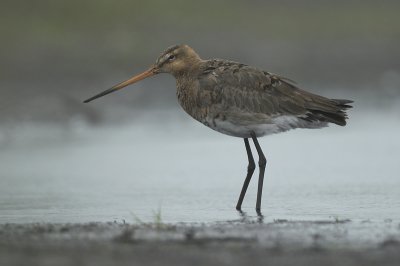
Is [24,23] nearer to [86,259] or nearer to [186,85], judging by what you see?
[186,85]

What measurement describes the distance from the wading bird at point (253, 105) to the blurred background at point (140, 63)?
1.92 metres

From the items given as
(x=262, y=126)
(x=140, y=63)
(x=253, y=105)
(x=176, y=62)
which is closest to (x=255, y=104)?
(x=253, y=105)

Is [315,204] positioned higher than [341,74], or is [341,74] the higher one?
[341,74]

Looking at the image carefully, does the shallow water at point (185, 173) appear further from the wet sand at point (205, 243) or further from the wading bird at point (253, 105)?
the wet sand at point (205, 243)

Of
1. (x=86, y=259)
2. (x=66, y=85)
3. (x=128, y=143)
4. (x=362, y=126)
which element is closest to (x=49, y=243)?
(x=86, y=259)

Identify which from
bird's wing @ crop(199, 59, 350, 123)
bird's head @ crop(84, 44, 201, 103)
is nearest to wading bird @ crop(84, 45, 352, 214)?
Result: bird's wing @ crop(199, 59, 350, 123)

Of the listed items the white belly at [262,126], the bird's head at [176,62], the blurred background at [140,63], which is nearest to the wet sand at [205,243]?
the white belly at [262,126]

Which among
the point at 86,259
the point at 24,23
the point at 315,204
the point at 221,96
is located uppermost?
the point at 24,23

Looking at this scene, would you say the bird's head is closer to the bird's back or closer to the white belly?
the bird's back

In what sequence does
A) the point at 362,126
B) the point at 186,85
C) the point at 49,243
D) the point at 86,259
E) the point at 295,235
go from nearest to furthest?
the point at 86,259
the point at 49,243
the point at 295,235
the point at 186,85
the point at 362,126

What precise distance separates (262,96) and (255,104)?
116mm

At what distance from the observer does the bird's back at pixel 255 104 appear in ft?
30.1

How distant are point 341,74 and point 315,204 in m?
10.9

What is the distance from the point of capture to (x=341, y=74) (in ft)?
64.9
